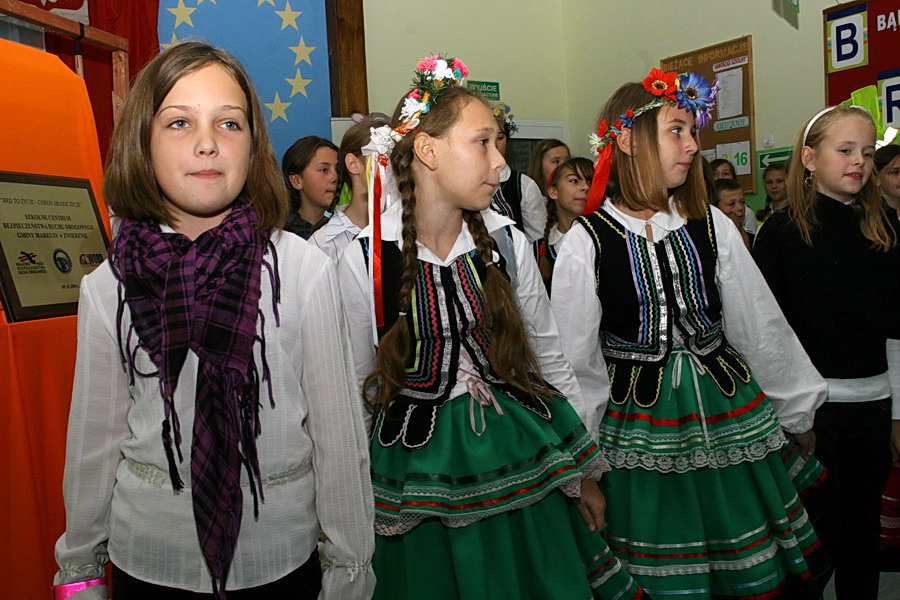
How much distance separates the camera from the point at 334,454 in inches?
51.0

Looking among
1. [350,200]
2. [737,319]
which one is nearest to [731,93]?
[350,200]

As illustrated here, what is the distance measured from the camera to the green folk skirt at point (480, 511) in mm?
1584

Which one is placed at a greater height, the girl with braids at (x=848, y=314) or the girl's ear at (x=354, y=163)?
the girl's ear at (x=354, y=163)

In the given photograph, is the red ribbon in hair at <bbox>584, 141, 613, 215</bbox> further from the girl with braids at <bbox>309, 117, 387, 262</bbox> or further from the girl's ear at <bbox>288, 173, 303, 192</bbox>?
the girl's ear at <bbox>288, 173, 303, 192</bbox>

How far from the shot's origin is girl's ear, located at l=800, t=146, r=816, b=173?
2529 millimetres

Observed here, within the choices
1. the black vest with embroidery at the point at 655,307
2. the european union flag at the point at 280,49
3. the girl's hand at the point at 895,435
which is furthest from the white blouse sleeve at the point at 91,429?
the european union flag at the point at 280,49

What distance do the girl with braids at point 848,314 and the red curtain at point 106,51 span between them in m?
3.32

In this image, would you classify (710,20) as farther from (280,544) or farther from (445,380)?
(280,544)

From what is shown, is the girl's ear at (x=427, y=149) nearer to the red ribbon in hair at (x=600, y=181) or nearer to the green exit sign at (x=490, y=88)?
the red ribbon in hair at (x=600, y=181)

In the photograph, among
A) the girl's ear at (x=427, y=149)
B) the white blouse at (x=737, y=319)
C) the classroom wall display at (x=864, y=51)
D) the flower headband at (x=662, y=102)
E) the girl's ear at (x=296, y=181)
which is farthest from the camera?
the classroom wall display at (x=864, y=51)

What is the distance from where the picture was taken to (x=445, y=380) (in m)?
1.75

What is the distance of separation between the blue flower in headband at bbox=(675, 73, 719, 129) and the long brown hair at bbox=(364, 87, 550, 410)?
69 centimetres

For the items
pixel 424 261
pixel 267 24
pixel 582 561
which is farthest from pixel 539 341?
pixel 267 24

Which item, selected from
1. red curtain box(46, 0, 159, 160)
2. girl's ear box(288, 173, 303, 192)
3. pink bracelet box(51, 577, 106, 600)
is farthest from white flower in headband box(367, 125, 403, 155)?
red curtain box(46, 0, 159, 160)
